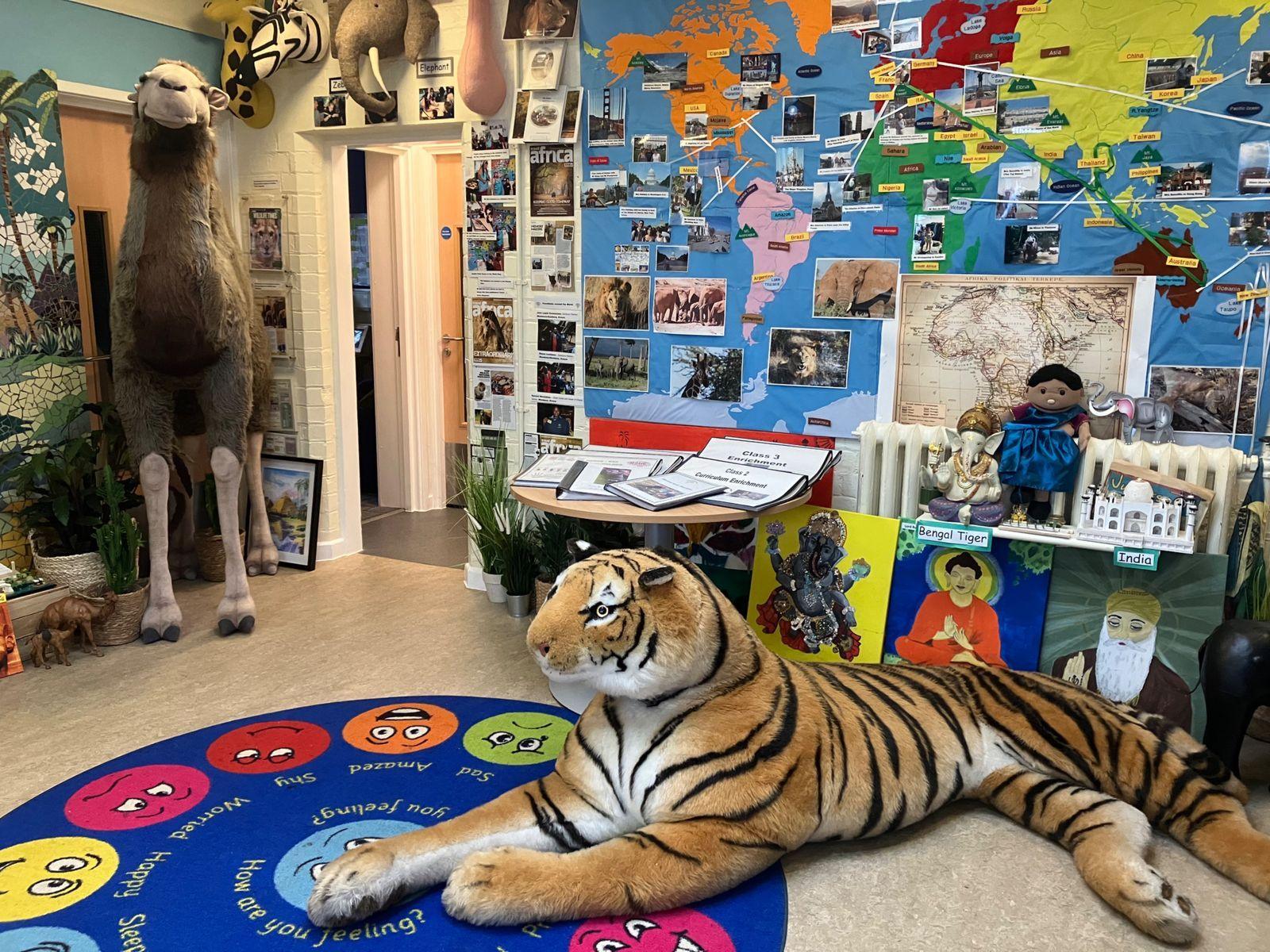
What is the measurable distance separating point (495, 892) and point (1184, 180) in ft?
8.58

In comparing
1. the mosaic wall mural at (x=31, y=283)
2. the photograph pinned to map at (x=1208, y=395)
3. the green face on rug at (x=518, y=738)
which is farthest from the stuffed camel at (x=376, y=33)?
the photograph pinned to map at (x=1208, y=395)

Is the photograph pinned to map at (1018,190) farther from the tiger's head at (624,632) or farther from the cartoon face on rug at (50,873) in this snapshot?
the cartoon face on rug at (50,873)

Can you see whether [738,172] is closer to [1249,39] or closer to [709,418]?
[709,418]

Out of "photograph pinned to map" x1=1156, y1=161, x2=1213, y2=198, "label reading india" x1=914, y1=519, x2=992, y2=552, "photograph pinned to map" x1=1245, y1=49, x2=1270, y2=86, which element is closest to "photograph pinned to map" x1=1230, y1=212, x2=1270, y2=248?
"photograph pinned to map" x1=1156, y1=161, x2=1213, y2=198

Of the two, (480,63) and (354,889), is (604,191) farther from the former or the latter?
(354,889)

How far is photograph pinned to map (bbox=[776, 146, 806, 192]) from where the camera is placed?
334cm

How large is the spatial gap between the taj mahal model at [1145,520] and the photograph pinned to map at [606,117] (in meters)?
2.02

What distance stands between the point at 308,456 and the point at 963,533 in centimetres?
288

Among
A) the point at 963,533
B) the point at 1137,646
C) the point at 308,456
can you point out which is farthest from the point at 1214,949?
the point at 308,456

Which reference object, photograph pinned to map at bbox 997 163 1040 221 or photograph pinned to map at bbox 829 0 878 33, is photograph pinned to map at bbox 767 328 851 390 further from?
photograph pinned to map at bbox 829 0 878 33

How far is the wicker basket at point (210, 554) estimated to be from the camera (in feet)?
14.0

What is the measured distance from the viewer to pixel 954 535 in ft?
9.75

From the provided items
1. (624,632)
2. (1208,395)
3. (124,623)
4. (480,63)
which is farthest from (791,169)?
(124,623)

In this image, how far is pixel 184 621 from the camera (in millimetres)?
3795
